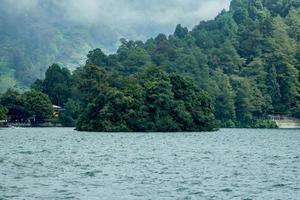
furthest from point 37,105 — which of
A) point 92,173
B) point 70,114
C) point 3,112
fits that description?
point 92,173

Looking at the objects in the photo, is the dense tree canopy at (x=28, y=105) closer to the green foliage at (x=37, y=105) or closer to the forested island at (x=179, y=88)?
the green foliage at (x=37, y=105)

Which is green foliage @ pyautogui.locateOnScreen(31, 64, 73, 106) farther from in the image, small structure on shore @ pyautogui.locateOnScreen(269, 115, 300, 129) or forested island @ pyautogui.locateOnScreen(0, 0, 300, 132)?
small structure on shore @ pyautogui.locateOnScreen(269, 115, 300, 129)

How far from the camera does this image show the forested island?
115625mm

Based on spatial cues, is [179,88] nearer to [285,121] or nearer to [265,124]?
[265,124]

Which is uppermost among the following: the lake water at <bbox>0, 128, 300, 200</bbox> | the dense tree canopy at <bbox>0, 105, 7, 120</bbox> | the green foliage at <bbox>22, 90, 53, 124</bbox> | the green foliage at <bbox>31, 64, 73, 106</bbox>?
the green foliage at <bbox>31, 64, 73, 106</bbox>

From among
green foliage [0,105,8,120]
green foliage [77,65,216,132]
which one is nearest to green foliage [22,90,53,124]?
green foliage [0,105,8,120]

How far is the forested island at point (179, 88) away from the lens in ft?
379

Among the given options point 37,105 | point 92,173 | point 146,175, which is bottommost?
point 146,175

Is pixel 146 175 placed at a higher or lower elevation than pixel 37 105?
lower

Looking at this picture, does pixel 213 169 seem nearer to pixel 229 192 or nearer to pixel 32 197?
pixel 229 192

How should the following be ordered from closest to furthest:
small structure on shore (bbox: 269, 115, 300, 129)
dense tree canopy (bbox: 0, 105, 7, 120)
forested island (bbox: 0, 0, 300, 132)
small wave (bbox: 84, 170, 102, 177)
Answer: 1. small wave (bbox: 84, 170, 102, 177)
2. forested island (bbox: 0, 0, 300, 132)
3. dense tree canopy (bbox: 0, 105, 7, 120)
4. small structure on shore (bbox: 269, 115, 300, 129)

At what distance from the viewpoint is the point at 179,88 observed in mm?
119312

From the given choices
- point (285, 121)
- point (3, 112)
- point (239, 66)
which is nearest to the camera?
point (3, 112)

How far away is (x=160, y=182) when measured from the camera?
38500 millimetres
